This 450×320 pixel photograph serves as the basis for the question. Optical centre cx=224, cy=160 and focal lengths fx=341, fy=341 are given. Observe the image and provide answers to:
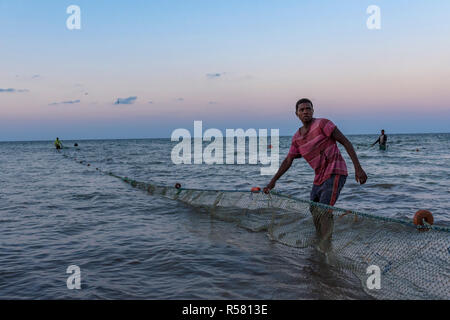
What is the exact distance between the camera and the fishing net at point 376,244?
3.67 metres

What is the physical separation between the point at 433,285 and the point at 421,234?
1.76 ft

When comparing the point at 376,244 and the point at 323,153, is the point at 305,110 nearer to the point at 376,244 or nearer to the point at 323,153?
the point at 323,153

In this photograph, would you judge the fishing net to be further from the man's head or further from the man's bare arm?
the man's head

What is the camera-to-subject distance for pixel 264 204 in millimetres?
6457

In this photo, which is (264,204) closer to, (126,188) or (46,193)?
(126,188)

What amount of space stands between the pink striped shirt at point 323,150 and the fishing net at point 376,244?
1.58ft

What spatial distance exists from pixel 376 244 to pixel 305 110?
1908 millimetres

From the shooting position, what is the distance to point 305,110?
442cm

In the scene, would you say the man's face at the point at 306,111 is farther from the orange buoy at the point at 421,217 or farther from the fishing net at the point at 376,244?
the orange buoy at the point at 421,217

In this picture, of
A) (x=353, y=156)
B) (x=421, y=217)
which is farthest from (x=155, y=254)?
(x=421, y=217)

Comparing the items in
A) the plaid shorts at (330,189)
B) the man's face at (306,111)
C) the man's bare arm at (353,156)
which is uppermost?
the man's face at (306,111)

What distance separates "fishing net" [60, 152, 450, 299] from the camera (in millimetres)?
3668

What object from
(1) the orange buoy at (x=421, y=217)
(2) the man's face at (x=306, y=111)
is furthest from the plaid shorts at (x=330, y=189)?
(1) the orange buoy at (x=421, y=217)

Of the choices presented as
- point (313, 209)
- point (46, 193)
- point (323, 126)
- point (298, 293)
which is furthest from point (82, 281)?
point (46, 193)
